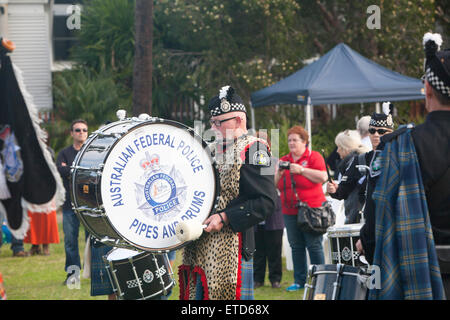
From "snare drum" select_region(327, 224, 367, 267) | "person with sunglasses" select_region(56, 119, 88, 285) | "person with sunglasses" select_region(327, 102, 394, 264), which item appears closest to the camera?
"snare drum" select_region(327, 224, 367, 267)

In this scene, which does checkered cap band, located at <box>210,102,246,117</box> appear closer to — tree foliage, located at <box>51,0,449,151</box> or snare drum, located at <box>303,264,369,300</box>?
snare drum, located at <box>303,264,369,300</box>

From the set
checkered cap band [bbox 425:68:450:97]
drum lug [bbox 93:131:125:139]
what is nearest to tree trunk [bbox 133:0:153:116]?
drum lug [bbox 93:131:125:139]

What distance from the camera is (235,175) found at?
423 centimetres

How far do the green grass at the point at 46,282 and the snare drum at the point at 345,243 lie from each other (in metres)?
1.98

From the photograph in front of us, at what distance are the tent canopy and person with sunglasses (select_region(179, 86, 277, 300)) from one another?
269 inches

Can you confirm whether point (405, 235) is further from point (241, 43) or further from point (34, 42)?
point (34, 42)

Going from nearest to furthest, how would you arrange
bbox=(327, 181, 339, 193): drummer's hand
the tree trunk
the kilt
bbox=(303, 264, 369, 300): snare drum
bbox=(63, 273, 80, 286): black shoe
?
bbox=(303, 264, 369, 300): snare drum
the kilt
bbox=(327, 181, 339, 193): drummer's hand
bbox=(63, 273, 80, 286): black shoe
the tree trunk

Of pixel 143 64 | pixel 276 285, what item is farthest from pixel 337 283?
pixel 143 64

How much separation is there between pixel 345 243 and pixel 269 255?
9.12 feet

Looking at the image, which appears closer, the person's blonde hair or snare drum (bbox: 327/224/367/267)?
snare drum (bbox: 327/224/367/267)

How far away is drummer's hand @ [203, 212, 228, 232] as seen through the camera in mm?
4074

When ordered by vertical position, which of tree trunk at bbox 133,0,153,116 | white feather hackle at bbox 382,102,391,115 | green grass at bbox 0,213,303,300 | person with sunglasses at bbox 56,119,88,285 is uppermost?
tree trunk at bbox 133,0,153,116

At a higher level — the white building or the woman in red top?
the white building
